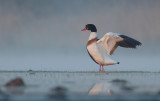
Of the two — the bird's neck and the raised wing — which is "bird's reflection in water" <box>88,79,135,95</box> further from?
the bird's neck

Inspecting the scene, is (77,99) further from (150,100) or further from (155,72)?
(155,72)

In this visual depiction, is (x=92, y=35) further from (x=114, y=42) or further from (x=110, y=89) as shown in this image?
(x=110, y=89)

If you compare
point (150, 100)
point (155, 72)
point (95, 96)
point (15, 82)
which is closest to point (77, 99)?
point (95, 96)

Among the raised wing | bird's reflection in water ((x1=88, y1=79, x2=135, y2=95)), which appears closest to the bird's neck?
the raised wing

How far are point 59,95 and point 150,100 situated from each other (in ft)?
8.44

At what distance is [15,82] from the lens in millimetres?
13477

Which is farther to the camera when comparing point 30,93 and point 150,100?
point 30,93

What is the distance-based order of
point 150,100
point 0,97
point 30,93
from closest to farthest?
point 150,100, point 0,97, point 30,93

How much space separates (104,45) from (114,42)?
0.73 metres

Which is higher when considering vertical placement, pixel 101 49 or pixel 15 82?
pixel 101 49

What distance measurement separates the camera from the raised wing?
75.8 feet

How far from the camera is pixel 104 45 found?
24656 millimetres

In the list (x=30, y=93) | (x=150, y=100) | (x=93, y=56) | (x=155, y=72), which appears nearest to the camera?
(x=150, y=100)

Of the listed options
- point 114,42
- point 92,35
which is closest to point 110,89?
point 114,42
